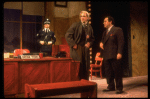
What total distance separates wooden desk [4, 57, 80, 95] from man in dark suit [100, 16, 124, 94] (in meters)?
0.76

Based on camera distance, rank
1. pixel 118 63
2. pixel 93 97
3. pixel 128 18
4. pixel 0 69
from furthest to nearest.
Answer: pixel 128 18 → pixel 118 63 → pixel 0 69 → pixel 93 97

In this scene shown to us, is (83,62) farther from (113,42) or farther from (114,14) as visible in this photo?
(114,14)

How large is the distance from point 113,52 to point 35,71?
5.49 ft

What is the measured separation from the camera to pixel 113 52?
4172 mm

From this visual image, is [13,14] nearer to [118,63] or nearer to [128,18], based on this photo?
[128,18]

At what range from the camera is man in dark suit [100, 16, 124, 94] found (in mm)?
4109

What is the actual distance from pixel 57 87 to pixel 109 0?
4.80 m

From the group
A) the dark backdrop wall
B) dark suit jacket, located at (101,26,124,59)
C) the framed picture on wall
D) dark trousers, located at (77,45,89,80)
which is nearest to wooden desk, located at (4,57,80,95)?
dark trousers, located at (77,45,89,80)

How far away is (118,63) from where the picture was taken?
4.17 meters

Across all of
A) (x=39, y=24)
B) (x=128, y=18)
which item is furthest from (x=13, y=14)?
(x=128, y=18)

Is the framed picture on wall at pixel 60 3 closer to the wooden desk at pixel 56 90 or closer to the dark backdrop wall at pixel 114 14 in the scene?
the dark backdrop wall at pixel 114 14

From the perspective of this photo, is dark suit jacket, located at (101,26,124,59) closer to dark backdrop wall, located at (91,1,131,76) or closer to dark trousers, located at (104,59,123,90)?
dark trousers, located at (104,59,123,90)

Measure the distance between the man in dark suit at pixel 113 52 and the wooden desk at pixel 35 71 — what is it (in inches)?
29.8

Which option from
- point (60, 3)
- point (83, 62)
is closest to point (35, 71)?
point (83, 62)
